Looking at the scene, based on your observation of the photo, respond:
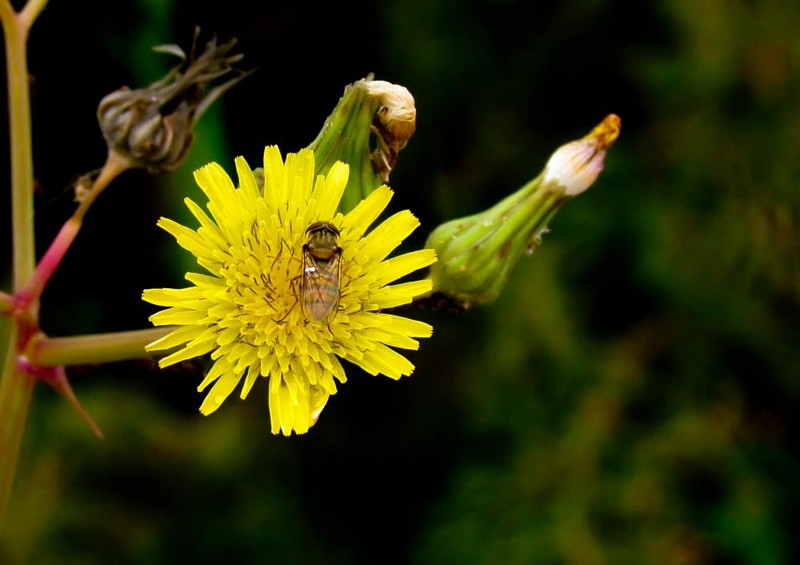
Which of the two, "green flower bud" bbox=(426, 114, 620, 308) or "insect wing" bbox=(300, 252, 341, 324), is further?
"green flower bud" bbox=(426, 114, 620, 308)

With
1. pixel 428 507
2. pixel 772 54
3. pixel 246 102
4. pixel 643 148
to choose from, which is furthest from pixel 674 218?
pixel 246 102

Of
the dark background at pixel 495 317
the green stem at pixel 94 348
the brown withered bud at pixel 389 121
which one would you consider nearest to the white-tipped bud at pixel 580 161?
the brown withered bud at pixel 389 121

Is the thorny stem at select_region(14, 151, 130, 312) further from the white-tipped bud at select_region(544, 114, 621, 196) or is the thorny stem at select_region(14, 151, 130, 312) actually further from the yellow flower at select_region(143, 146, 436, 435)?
the white-tipped bud at select_region(544, 114, 621, 196)

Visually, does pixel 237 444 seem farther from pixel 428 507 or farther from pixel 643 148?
pixel 643 148

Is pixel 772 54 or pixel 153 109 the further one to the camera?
pixel 772 54

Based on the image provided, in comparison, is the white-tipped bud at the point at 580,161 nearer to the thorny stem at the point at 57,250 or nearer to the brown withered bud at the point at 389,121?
the brown withered bud at the point at 389,121

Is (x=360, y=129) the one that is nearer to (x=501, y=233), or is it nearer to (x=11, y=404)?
(x=501, y=233)

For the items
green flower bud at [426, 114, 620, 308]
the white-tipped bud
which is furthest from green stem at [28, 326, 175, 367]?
the white-tipped bud
